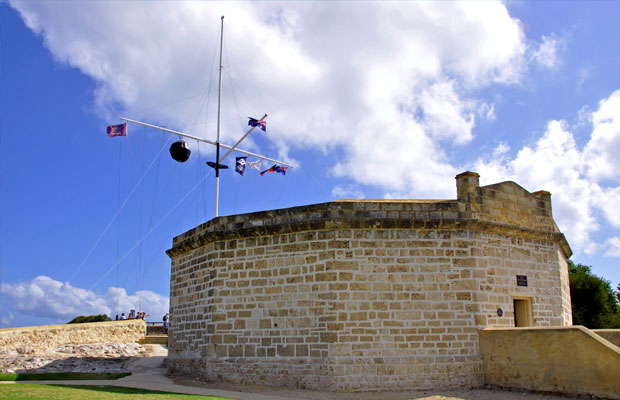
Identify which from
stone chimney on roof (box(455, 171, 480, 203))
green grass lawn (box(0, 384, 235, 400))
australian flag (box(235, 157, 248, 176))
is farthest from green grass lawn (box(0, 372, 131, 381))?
stone chimney on roof (box(455, 171, 480, 203))

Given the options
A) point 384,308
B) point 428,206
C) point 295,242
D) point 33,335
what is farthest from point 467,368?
point 33,335

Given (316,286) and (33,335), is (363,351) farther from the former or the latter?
(33,335)

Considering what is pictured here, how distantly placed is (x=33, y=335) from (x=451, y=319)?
12.6 m

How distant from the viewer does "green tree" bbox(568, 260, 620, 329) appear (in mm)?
23891

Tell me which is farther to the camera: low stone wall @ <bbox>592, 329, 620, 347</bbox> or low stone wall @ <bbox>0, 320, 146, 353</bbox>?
low stone wall @ <bbox>0, 320, 146, 353</bbox>

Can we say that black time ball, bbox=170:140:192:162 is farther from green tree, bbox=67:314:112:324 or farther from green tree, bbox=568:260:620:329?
green tree, bbox=568:260:620:329

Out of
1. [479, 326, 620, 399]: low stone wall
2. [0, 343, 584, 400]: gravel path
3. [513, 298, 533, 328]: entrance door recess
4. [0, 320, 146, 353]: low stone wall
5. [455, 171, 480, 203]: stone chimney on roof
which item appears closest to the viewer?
[479, 326, 620, 399]: low stone wall

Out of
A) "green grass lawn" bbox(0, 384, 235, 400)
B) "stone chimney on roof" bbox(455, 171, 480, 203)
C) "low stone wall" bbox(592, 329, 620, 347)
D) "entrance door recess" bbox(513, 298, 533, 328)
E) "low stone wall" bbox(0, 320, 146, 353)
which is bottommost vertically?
"green grass lawn" bbox(0, 384, 235, 400)

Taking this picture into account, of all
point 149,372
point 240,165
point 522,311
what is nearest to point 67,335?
point 149,372

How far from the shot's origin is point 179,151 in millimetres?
17188

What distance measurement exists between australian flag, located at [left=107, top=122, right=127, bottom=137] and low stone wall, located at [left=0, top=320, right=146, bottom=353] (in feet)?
21.5

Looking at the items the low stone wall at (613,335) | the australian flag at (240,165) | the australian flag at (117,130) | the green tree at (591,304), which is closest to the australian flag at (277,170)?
the australian flag at (240,165)

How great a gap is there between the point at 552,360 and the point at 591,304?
17.5 meters

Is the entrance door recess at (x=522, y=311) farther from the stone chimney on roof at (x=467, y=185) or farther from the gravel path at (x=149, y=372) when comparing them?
the stone chimney on roof at (x=467, y=185)
